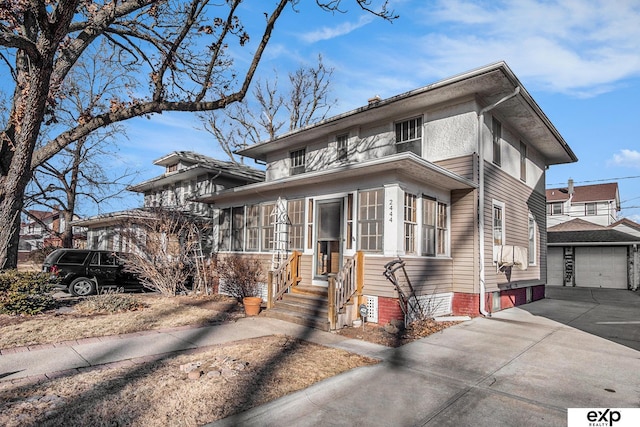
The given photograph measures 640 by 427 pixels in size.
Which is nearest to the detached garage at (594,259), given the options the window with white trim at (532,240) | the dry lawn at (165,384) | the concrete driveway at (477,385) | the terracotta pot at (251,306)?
the window with white trim at (532,240)

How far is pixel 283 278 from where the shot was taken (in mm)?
9828

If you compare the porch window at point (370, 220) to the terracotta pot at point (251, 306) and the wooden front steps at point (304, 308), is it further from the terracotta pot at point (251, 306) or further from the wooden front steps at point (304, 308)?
the terracotta pot at point (251, 306)

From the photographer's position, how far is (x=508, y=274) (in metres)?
11.1

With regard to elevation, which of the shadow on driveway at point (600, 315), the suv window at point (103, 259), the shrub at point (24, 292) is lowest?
the shadow on driveway at point (600, 315)

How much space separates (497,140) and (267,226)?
23.2 ft

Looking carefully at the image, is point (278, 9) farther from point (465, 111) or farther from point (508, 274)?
point (508, 274)

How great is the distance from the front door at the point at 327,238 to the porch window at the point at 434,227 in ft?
6.78

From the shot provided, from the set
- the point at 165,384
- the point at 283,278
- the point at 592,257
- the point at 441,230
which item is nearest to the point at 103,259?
the point at 283,278

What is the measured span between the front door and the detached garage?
52.3ft

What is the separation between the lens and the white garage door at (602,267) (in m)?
→ 19.0

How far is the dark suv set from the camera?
1234 cm

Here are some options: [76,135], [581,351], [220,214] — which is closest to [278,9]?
[76,135]

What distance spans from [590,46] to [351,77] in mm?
6846

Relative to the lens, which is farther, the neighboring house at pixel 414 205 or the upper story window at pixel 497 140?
the upper story window at pixel 497 140
